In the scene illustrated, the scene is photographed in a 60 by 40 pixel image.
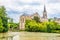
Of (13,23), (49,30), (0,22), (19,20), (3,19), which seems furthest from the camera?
(19,20)

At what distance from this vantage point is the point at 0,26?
92.6 ft

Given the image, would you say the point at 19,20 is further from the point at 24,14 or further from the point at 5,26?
the point at 5,26

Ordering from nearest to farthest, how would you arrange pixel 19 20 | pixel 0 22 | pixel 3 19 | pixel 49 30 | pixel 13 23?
1. pixel 0 22
2. pixel 3 19
3. pixel 49 30
4. pixel 13 23
5. pixel 19 20

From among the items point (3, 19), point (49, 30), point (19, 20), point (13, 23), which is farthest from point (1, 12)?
point (19, 20)

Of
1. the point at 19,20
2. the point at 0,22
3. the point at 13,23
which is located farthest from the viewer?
the point at 19,20

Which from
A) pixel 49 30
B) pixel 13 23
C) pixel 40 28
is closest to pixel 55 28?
pixel 49 30

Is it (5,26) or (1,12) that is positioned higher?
(1,12)

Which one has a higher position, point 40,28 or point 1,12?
point 1,12

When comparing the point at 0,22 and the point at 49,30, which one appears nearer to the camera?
the point at 0,22

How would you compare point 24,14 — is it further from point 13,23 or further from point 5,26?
point 5,26

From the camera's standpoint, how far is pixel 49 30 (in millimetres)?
35844

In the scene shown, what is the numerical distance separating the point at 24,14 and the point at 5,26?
24.0 meters

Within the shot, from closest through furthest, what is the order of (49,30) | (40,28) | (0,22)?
(0,22), (49,30), (40,28)

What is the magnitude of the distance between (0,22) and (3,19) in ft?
9.92
